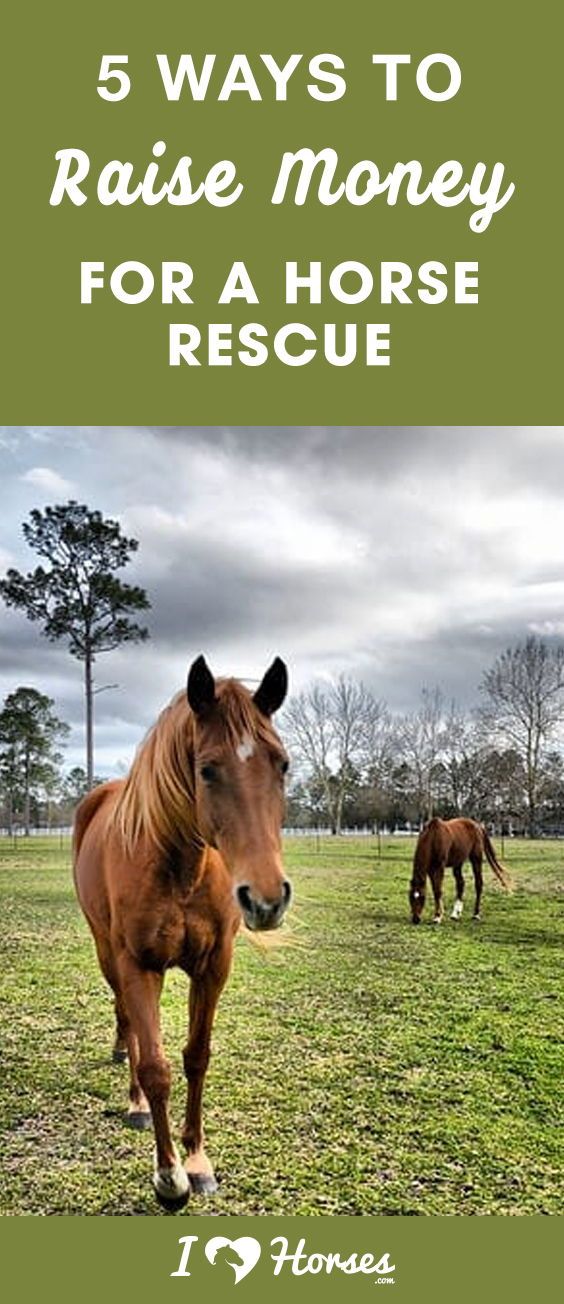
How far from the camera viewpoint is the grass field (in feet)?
10.4

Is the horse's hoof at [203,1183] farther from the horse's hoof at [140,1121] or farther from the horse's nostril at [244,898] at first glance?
the horse's nostril at [244,898]

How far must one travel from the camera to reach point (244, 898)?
2.28 meters

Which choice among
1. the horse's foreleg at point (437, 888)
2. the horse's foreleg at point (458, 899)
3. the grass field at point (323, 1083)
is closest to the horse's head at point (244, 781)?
the grass field at point (323, 1083)

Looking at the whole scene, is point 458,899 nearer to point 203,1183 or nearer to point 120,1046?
point 120,1046

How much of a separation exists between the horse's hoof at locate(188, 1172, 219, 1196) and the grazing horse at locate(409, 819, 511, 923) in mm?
7716

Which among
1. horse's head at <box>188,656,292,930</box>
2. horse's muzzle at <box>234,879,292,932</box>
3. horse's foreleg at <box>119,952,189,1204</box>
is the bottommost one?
horse's foreleg at <box>119,952,189,1204</box>

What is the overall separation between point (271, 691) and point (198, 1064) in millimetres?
1536

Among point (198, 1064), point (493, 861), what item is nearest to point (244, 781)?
point (198, 1064)

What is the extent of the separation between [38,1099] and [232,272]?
4403mm

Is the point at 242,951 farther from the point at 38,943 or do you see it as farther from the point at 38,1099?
the point at 38,1099

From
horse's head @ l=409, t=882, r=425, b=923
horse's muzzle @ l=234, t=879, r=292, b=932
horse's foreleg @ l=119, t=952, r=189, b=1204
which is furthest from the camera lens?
horse's head @ l=409, t=882, r=425, b=923

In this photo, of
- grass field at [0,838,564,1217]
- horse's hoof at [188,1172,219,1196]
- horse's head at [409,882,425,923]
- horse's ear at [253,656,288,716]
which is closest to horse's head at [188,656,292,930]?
horse's ear at [253,656,288,716]

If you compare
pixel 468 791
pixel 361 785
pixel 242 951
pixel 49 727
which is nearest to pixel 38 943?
pixel 242 951

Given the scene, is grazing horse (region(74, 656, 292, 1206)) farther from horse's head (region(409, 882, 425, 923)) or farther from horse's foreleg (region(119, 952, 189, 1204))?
horse's head (region(409, 882, 425, 923))
